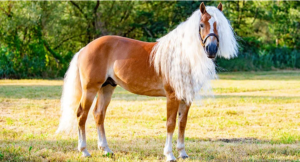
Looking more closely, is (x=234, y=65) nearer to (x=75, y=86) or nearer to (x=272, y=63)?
(x=272, y=63)

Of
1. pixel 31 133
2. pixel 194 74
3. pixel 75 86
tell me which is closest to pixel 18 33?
pixel 31 133

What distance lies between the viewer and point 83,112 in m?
5.43

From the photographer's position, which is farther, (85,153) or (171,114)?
(85,153)

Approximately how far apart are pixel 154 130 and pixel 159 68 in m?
2.62

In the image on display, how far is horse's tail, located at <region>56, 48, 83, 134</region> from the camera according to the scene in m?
5.68

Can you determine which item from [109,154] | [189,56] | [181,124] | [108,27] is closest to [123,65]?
[189,56]

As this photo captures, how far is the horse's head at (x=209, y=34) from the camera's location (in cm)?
454

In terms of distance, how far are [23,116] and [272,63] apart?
23904 mm

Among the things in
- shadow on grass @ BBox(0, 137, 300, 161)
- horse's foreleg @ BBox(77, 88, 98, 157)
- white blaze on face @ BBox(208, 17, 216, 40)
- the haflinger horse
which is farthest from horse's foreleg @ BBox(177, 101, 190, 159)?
horse's foreleg @ BBox(77, 88, 98, 157)

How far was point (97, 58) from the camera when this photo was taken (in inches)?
212

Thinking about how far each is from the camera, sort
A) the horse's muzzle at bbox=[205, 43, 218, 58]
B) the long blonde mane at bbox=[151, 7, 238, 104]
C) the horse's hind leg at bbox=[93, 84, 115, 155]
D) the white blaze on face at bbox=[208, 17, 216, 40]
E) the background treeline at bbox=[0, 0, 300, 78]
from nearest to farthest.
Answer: the horse's muzzle at bbox=[205, 43, 218, 58], the white blaze on face at bbox=[208, 17, 216, 40], the long blonde mane at bbox=[151, 7, 238, 104], the horse's hind leg at bbox=[93, 84, 115, 155], the background treeline at bbox=[0, 0, 300, 78]

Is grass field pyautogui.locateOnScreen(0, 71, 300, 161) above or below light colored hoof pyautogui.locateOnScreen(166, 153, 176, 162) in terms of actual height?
below

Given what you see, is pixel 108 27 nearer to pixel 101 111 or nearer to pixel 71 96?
pixel 71 96

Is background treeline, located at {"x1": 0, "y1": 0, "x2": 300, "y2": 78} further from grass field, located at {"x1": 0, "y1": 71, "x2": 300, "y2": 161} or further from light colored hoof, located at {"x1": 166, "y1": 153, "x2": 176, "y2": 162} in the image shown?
light colored hoof, located at {"x1": 166, "y1": 153, "x2": 176, "y2": 162}
